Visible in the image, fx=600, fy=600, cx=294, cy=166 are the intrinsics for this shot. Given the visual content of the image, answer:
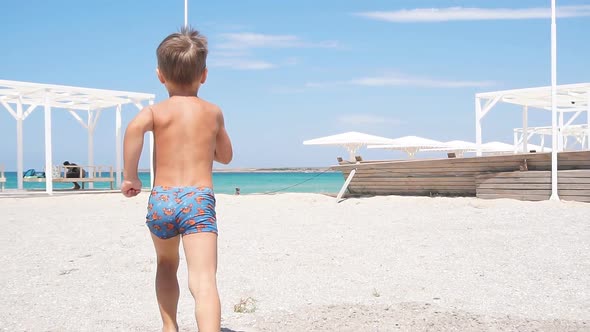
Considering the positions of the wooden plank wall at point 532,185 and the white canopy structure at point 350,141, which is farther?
the white canopy structure at point 350,141

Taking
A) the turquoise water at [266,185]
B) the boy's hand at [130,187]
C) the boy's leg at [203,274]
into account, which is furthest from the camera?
the turquoise water at [266,185]

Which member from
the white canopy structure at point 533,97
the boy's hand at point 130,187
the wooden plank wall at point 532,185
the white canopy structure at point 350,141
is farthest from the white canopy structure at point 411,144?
the boy's hand at point 130,187

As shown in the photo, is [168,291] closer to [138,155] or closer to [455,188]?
[138,155]

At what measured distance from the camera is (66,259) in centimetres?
648

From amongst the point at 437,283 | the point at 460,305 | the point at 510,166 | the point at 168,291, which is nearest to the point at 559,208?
the point at 510,166

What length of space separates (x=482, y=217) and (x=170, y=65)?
780 centimetres

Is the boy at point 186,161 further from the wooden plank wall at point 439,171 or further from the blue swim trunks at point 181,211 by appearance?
the wooden plank wall at point 439,171

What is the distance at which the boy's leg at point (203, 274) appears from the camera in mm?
2492

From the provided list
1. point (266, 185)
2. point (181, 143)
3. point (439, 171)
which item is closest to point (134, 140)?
point (181, 143)

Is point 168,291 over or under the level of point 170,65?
under

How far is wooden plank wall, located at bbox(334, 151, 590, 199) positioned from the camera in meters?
12.2

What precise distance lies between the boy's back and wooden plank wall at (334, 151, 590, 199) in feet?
34.6

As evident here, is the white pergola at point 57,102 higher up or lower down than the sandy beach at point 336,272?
higher up

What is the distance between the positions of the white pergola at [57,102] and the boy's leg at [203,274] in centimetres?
1474
